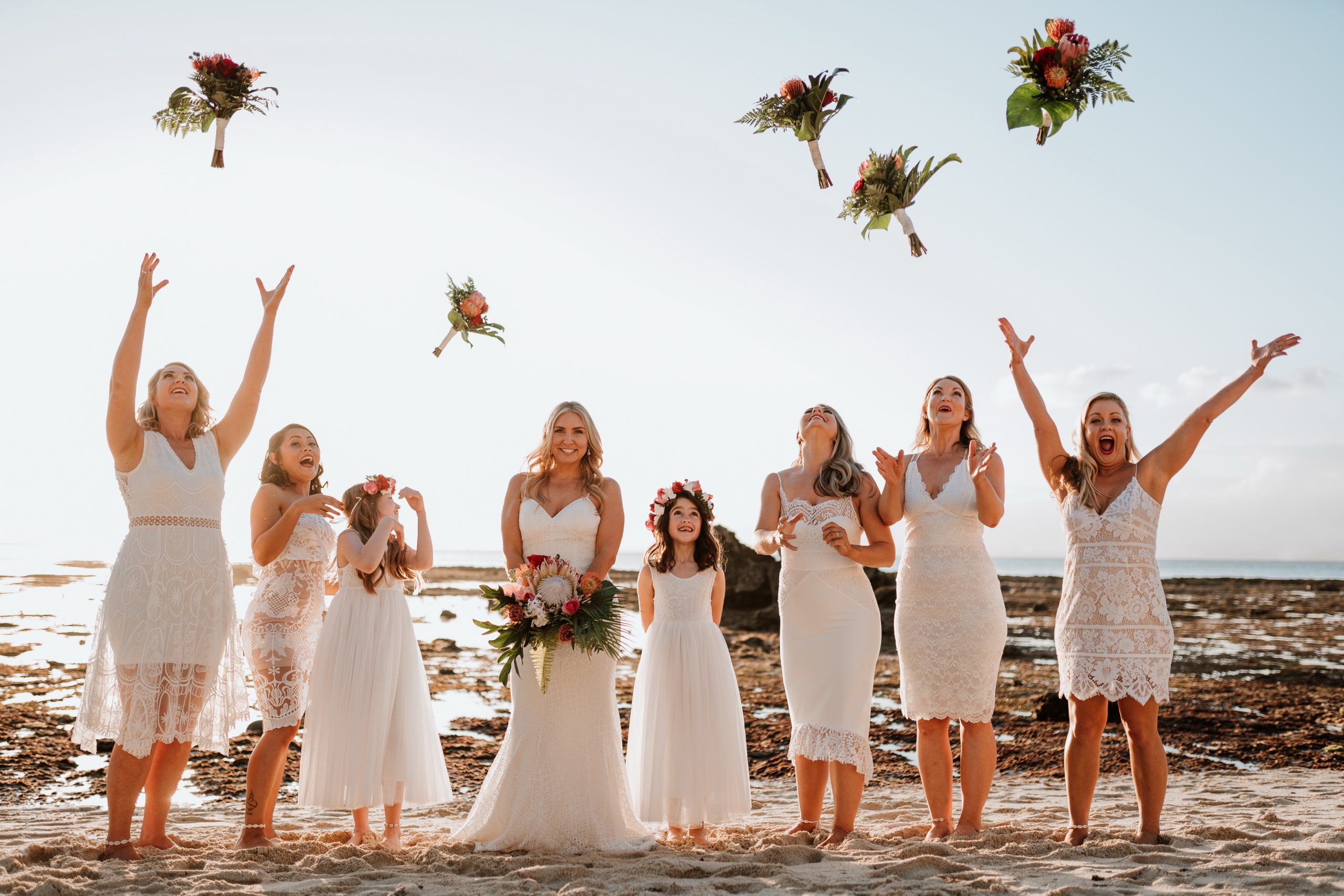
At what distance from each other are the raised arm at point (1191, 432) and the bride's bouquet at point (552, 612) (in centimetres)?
316

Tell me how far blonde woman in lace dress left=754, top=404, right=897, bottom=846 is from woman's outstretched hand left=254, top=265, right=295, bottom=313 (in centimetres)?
334

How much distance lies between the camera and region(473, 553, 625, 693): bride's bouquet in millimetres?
5738

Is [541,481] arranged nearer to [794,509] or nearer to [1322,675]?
[794,509]

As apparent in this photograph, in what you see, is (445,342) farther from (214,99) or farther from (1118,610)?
(1118,610)

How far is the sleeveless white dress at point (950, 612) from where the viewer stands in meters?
6.18

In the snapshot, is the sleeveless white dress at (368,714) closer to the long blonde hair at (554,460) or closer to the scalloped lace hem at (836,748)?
the long blonde hair at (554,460)

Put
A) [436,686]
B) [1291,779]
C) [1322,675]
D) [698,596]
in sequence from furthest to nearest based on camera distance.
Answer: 1. [1322,675]
2. [436,686]
3. [1291,779]
4. [698,596]

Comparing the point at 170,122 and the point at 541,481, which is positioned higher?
the point at 170,122

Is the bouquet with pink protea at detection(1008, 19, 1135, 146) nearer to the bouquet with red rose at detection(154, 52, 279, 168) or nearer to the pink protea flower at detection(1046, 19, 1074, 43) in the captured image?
the pink protea flower at detection(1046, 19, 1074, 43)

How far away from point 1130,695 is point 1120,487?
1.18 metres

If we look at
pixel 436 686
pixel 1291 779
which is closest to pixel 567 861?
pixel 1291 779

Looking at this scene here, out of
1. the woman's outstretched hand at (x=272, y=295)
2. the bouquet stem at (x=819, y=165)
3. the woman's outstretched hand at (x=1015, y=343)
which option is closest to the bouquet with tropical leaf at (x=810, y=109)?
the bouquet stem at (x=819, y=165)

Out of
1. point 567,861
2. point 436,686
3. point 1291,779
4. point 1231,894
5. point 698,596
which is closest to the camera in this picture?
point 1231,894

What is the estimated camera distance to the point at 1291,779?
838 centimetres
